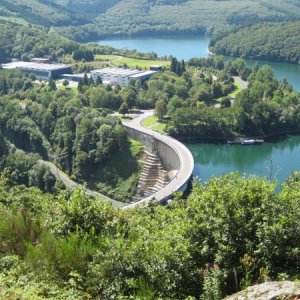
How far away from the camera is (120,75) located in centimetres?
4716

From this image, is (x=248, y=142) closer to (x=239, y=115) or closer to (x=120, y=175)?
(x=239, y=115)

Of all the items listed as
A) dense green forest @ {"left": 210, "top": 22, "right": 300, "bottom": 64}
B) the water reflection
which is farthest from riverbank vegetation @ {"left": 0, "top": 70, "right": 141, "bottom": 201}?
dense green forest @ {"left": 210, "top": 22, "right": 300, "bottom": 64}

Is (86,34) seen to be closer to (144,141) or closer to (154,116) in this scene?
(154,116)

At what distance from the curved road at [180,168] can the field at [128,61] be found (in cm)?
1846

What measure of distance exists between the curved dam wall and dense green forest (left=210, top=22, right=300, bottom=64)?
132 ft

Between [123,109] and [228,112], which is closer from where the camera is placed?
[228,112]

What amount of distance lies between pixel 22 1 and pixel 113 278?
3800 inches

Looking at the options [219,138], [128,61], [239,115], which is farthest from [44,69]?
A: [239,115]

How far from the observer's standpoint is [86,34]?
8950 cm

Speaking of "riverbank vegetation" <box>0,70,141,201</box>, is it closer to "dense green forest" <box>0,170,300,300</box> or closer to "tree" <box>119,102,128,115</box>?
"tree" <box>119,102,128,115</box>

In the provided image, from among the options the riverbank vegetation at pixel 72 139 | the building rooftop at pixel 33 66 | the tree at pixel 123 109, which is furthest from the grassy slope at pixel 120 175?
the building rooftop at pixel 33 66

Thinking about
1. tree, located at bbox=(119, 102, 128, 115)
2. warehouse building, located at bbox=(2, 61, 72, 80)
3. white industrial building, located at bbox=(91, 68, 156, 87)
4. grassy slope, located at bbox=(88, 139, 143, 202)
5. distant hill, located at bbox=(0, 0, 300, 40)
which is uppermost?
distant hill, located at bbox=(0, 0, 300, 40)

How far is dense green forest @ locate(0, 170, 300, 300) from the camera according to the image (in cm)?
524

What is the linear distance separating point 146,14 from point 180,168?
90.2 metres
